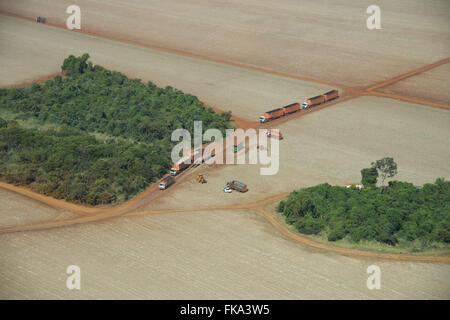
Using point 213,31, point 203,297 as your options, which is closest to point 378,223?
point 203,297

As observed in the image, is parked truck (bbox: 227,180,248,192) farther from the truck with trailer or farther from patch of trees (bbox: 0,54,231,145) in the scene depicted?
the truck with trailer

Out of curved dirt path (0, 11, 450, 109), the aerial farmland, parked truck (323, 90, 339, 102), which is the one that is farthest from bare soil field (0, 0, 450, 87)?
parked truck (323, 90, 339, 102)

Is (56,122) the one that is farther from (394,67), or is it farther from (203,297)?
(394,67)

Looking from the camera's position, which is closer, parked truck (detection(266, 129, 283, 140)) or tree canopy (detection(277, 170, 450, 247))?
tree canopy (detection(277, 170, 450, 247))

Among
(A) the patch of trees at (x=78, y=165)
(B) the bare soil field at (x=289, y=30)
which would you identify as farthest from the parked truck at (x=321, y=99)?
(A) the patch of trees at (x=78, y=165)

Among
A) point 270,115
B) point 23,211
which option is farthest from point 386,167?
point 23,211

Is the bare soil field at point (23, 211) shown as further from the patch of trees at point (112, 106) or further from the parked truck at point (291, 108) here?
the parked truck at point (291, 108)

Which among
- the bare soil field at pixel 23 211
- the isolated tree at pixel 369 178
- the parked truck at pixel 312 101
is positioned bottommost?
the bare soil field at pixel 23 211
